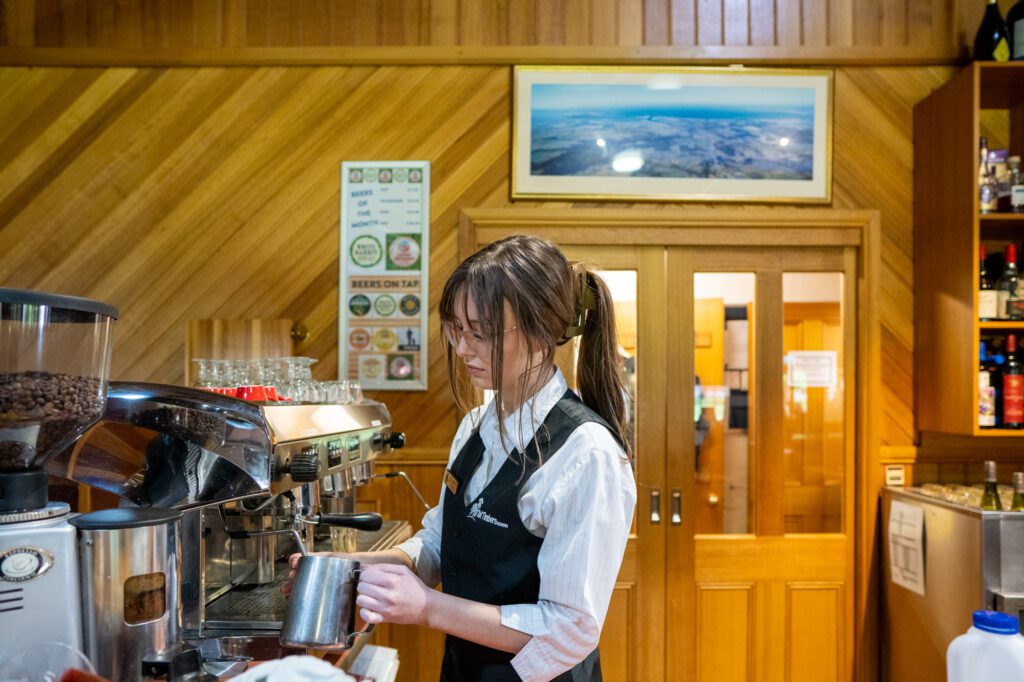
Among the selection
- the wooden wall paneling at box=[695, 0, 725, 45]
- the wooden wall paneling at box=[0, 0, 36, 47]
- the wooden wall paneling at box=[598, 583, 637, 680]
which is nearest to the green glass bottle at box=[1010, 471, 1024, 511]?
the wooden wall paneling at box=[598, 583, 637, 680]

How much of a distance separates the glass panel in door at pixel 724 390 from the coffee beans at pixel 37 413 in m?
2.48

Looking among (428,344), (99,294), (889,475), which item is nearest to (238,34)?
(99,294)

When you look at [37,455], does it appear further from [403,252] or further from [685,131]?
[685,131]

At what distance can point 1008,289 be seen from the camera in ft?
9.64

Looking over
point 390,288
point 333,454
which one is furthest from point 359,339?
point 333,454

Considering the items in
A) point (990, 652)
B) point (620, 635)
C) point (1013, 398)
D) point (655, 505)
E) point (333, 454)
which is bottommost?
point (620, 635)

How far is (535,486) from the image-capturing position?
1.27 meters

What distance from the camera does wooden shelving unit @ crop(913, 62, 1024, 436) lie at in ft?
9.44

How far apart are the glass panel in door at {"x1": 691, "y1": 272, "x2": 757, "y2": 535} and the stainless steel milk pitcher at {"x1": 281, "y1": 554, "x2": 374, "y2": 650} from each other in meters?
2.26

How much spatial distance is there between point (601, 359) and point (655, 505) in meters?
1.91

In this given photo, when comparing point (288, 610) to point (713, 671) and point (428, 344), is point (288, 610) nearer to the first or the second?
point (428, 344)

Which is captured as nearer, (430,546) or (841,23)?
(430,546)

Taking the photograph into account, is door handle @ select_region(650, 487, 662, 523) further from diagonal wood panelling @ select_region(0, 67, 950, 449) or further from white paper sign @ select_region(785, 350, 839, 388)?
diagonal wood panelling @ select_region(0, 67, 950, 449)

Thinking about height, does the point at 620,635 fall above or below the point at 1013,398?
below
